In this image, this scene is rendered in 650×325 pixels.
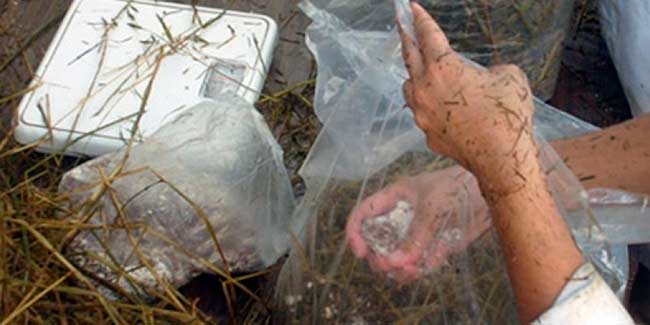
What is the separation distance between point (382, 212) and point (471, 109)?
0.91ft

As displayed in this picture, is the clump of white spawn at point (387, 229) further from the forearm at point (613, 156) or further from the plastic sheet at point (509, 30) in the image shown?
the plastic sheet at point (509, 30)

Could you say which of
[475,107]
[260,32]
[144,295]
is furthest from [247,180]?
[475,107]

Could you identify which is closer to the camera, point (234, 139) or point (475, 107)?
point (475, 107)

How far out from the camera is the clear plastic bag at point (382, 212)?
107 centimetres

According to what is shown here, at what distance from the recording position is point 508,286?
1070 mm

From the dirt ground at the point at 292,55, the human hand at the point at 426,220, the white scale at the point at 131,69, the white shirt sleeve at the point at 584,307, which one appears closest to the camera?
the white shirt sleeve at the point at 584,307

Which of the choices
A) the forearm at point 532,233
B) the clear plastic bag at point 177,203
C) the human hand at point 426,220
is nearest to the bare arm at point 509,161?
the forearm at point 532,233

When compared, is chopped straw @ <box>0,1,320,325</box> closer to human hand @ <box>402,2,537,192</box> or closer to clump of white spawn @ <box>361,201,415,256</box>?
clump of white spawn @ <box>361,201,415,256</box>

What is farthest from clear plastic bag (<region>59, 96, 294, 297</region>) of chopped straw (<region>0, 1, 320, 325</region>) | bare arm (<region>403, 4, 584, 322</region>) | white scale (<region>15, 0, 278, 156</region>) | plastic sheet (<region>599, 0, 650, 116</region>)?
plastic sheet (<region>599, 0, 650, 116</region>)

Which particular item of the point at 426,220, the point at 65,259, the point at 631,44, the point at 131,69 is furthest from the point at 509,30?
the point at 65,259

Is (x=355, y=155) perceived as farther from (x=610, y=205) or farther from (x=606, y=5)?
(x=606, y=5)

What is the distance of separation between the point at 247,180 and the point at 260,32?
30cm

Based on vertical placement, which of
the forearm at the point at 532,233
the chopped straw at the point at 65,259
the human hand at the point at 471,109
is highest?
the human hand at the point at 471,109

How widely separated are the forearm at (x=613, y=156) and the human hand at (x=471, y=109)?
282 millimetres
